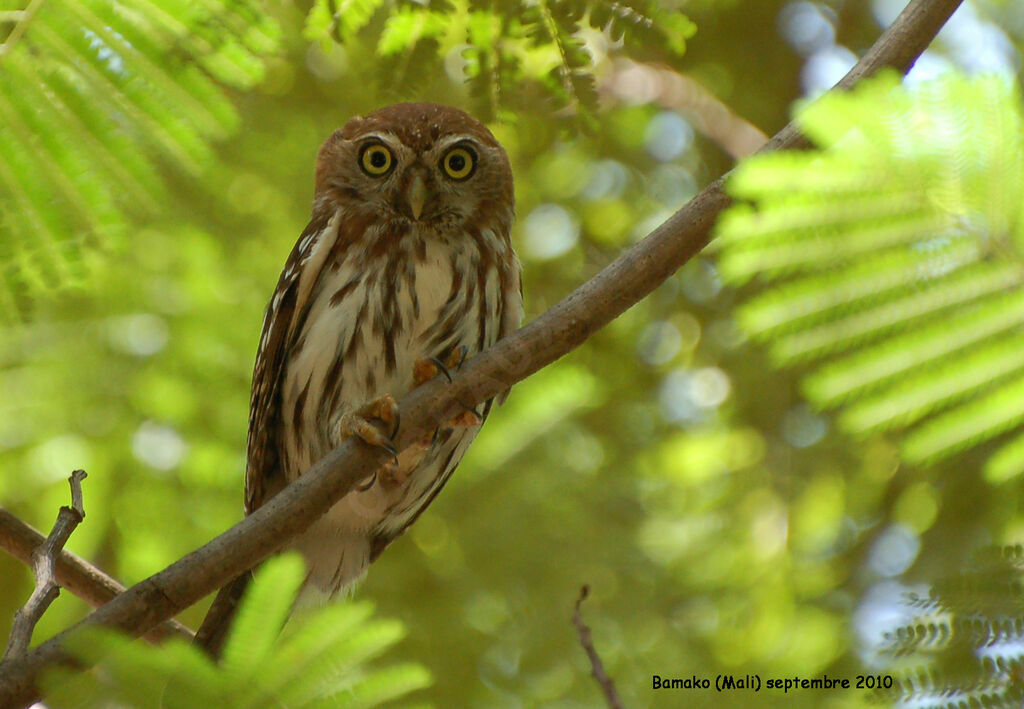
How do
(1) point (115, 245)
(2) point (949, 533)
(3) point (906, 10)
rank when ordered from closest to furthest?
(1) point (115, 245) < (3) point (906, 10) < (2) point (949, 533)

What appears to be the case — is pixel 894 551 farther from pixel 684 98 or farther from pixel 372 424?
pixel 372 424

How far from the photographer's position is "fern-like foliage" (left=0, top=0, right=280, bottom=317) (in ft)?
7.46

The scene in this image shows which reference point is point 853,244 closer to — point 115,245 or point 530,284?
point 115,245

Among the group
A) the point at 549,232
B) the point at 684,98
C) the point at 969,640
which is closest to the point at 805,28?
the point at 684,98

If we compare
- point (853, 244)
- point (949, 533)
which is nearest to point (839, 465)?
point (949, 533)

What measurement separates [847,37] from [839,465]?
6.77 ft

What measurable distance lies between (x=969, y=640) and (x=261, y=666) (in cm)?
142

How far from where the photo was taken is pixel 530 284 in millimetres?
5152

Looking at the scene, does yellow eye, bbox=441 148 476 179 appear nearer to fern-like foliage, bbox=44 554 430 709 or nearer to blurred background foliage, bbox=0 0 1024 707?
blurred background foliage, bbox=0 0 1024 707

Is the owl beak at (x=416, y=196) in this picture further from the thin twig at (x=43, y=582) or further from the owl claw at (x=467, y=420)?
the thin twig at (x=43, y=582)

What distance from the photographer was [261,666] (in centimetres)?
181

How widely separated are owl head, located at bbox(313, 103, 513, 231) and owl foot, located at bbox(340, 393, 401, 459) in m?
0.91

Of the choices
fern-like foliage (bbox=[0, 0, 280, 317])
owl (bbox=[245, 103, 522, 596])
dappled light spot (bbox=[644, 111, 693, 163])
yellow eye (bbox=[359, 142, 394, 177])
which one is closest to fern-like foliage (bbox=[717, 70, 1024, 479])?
fern-like foliage (bbox=[0, 0, 280, 317])

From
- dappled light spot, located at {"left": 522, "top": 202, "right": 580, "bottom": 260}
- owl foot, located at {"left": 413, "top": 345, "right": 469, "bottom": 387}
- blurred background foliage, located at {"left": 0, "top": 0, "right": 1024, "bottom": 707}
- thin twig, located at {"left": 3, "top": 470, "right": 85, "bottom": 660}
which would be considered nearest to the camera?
thin twig, located at {"left": 3, "top": 470, "right": 85, "bottom": 660}
